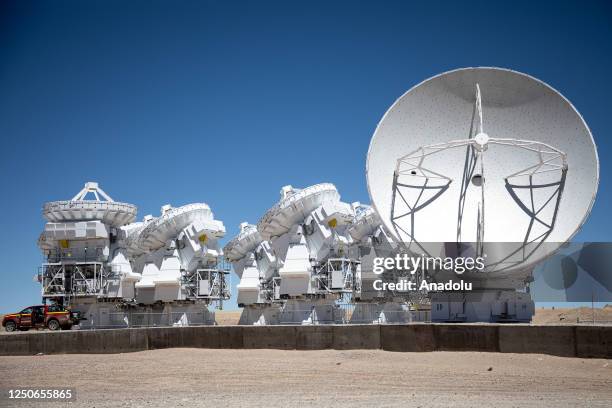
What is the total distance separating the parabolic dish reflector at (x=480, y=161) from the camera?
74.8 ft

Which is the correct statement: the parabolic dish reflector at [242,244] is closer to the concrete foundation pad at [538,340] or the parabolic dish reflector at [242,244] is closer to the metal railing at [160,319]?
the metal railing at [160,319]

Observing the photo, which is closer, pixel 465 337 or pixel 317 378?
pixel 317 378

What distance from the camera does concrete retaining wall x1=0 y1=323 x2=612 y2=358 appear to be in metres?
19.1

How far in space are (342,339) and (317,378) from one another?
6309 millimetres

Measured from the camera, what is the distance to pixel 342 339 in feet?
73.9

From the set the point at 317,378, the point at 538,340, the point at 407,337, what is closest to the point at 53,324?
the point at 407,337

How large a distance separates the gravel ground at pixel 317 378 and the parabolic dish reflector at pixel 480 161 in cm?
506

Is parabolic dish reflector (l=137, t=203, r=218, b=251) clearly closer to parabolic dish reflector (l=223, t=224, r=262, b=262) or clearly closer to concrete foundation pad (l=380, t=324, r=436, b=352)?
parabolic dish reflector (l=223, t=224, r=262, b=262)

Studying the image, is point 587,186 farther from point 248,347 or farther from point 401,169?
point 248,347

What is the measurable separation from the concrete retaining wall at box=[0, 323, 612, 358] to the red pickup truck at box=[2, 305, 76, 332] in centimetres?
997

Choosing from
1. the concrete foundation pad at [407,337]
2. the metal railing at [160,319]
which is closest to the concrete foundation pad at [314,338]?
the concrete foundation pad at [407,337]

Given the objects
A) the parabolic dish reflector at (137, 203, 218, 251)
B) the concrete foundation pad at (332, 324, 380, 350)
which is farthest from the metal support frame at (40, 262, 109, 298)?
the concrete foundation pad at (332, 324, 380, 350)

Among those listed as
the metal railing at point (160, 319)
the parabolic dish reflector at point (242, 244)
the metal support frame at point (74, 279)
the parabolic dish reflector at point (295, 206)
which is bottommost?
the metal railing at point (160, 319)

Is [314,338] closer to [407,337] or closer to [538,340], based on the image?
[407,337]
